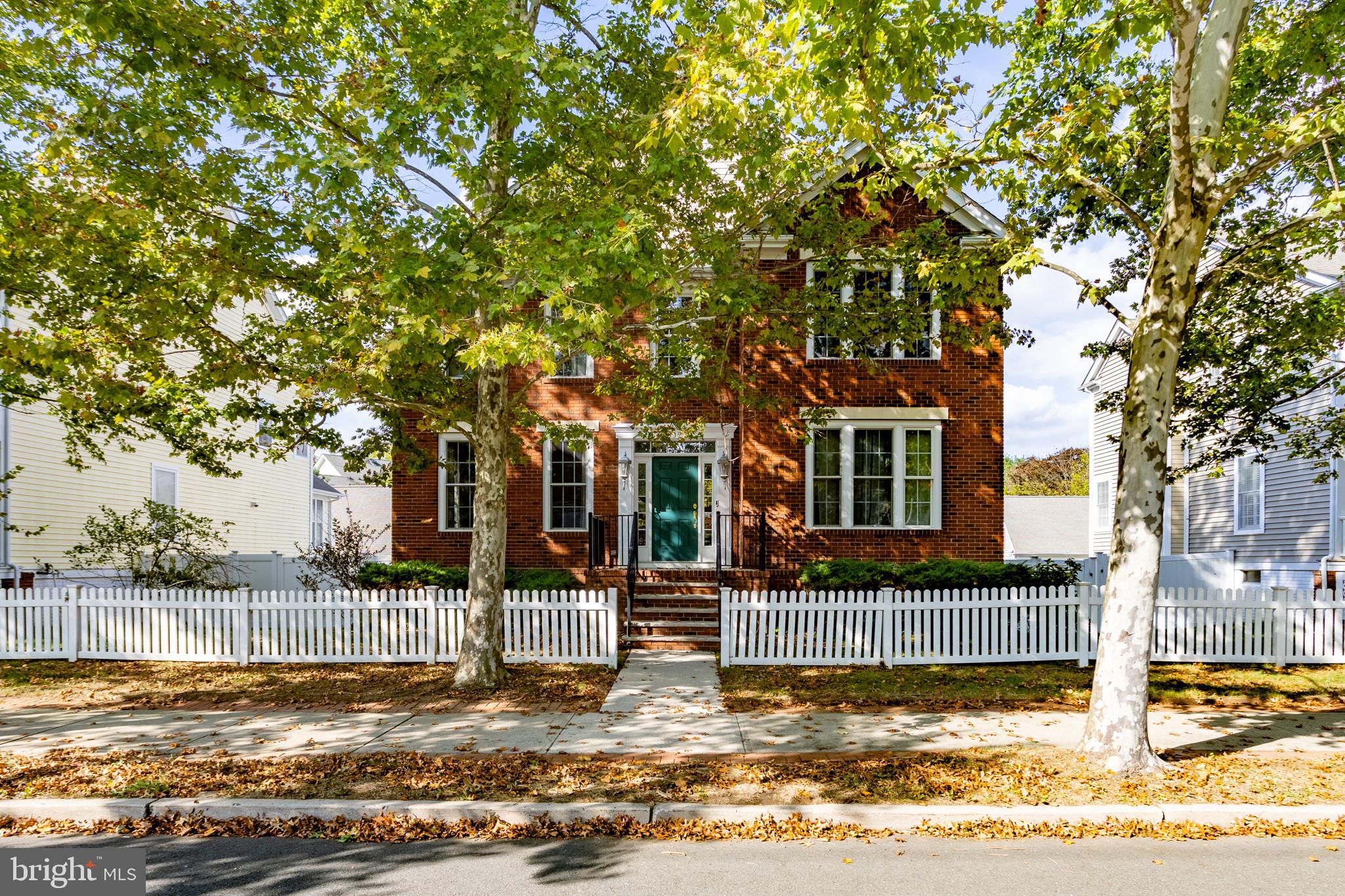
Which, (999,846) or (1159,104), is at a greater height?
(1159,104)

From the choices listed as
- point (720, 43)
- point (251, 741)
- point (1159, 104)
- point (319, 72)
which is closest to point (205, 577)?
point (251, 741)

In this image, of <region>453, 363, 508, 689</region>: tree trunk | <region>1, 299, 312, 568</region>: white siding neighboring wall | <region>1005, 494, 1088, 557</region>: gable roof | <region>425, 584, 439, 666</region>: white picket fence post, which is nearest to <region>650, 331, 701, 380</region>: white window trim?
<region>453, 363, 508, 689</region>: tree trunk

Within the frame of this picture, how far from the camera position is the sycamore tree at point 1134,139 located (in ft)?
22.4

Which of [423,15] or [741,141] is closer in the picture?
[423,15]

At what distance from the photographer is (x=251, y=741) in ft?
26.2

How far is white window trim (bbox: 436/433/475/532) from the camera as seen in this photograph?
17.2m

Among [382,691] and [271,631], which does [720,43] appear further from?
[271,631]

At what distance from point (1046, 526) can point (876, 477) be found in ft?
65.9

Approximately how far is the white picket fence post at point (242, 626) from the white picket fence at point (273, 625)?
14mm

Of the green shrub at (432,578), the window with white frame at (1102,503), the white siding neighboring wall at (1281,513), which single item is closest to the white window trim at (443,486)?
the green shrub at (432,578)

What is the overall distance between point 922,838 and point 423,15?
8.91 meters

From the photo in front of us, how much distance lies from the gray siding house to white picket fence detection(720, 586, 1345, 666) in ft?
12.6

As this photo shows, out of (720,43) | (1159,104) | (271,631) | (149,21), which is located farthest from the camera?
(271,631)

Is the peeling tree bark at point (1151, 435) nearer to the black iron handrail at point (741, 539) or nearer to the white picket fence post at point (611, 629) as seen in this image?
the white picket fence post at point (611, 629)
